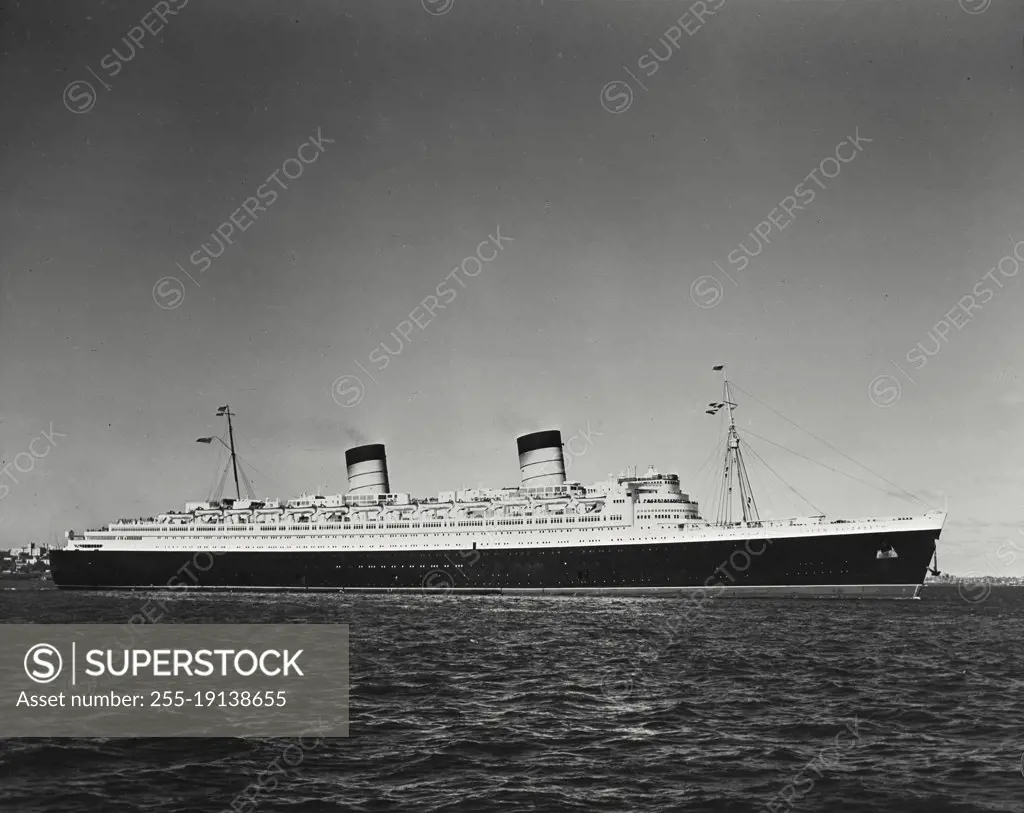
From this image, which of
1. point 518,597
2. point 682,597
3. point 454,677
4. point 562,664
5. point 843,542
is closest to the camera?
point 454,677

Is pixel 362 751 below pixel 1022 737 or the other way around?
the other way around

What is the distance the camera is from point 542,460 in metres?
68.8

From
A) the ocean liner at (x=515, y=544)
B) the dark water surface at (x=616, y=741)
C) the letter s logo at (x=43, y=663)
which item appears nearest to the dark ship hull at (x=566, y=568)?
the ocean liner at (x=515, y=544)

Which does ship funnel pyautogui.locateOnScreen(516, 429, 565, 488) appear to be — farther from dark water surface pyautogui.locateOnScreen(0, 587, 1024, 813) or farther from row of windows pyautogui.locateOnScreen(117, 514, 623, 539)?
dark water surface pyautogui.locateOnScreen(0, 587, 1024, 813)

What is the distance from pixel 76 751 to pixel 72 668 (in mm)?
9051

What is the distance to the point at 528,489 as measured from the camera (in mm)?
67812

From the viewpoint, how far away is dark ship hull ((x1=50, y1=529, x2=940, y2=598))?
53000 mm

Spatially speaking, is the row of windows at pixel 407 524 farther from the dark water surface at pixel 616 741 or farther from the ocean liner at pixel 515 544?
the dark water surface at pixel 616 741

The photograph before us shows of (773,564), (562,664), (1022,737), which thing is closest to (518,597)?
(773,564)

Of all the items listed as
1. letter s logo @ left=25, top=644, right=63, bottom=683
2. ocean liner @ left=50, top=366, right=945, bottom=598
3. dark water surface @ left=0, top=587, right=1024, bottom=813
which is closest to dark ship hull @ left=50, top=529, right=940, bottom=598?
ocean liner @ left=50, top=366, right=945, bottom=598

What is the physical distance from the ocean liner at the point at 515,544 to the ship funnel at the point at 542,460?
4.6 inches

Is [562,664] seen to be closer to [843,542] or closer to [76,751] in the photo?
[76,751]

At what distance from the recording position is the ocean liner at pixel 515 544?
175 feet

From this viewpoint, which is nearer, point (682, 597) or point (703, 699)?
point (703, 699)
